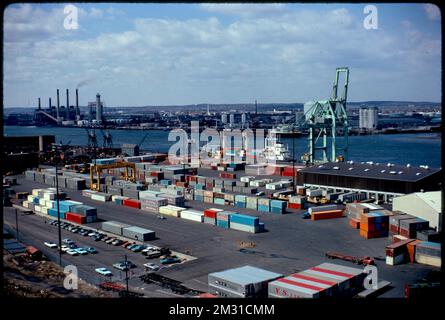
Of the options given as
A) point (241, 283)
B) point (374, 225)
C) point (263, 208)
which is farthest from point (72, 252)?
point (374, 225)

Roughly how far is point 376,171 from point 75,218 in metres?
7.91

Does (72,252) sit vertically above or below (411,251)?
below

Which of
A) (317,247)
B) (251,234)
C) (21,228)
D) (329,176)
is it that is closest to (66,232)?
(21,228)

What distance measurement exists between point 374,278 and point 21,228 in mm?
7083

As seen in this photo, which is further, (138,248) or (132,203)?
(132,203)

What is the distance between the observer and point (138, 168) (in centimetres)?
1833

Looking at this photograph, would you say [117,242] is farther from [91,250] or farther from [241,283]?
[241,283]

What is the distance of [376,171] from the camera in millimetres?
12258

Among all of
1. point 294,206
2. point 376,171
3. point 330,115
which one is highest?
point 330,115

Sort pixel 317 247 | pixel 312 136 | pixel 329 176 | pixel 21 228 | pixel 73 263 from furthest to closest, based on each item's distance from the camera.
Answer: pixel 312 136 → pixel 329 176 → pixel 21 228 → pixel 317 247 → pixel 73 263

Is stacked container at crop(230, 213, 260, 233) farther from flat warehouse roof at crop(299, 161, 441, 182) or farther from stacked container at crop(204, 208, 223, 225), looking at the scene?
flat warehouse roof at crop(299, 161, 441, 182)

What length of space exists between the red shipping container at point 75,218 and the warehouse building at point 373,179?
6.54m
